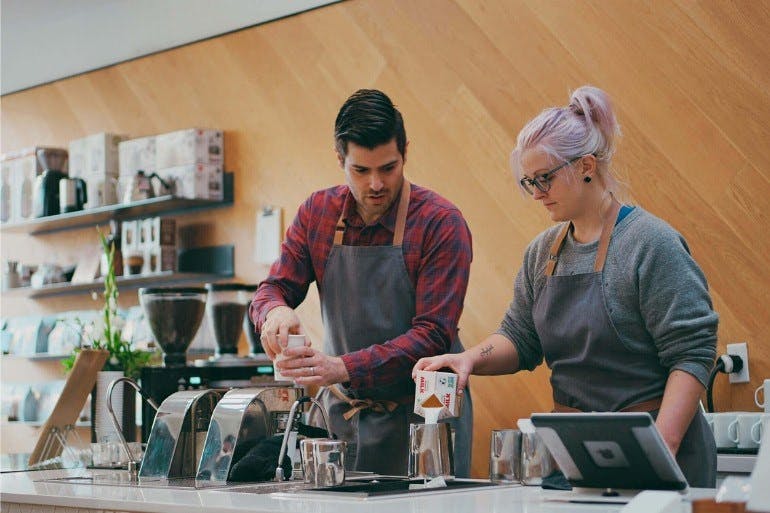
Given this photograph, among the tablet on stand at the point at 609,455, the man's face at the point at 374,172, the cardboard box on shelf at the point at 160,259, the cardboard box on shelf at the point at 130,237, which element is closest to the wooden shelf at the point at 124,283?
the cardboard box on shelf at the point at 160,259

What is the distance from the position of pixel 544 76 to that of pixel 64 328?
3468 millimetres

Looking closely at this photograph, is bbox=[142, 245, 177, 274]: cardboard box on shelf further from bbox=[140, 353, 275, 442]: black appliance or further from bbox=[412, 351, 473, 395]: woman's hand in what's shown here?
bbox=[412, 351, 473, 395]: woman's hand

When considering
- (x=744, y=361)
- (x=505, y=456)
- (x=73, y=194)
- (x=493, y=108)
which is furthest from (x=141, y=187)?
(x=505, y=456)

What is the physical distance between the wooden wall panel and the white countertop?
1.85m

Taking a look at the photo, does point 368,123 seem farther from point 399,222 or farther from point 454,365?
point 454,365

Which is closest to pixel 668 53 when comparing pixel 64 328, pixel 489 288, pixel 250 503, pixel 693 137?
pixel 693 137

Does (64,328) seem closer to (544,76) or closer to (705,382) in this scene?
(544,76)

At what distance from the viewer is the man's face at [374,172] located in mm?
2867

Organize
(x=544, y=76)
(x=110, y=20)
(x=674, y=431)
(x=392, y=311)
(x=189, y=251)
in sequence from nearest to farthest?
1. (x=674, y=431)
2. (x=392, y=311)
3. (x=544, y=76)
4. (x=189, y=251)
5. (x=110, y=20)

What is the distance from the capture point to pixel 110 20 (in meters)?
6.04

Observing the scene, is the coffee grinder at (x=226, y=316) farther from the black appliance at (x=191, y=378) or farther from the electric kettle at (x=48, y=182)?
the electric kettle at (x=48, y=182)

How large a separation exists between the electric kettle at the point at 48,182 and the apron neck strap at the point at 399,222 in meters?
3.60

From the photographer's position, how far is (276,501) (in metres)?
1.98

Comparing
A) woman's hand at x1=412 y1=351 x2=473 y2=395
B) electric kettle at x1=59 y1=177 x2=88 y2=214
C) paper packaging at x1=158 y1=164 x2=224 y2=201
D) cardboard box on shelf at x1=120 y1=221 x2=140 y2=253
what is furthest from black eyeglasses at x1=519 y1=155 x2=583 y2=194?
electric kettle at x1=59 y1=177 x2=88 y2=214
